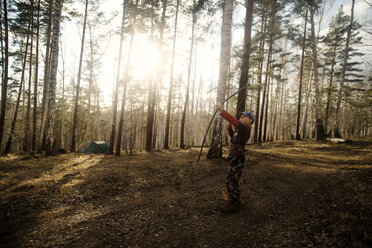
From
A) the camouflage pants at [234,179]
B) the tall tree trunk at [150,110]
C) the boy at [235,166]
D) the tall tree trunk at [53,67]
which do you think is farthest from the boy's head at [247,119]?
the tall tree trunk at [53,67]

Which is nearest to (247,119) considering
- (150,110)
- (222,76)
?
(222,76)

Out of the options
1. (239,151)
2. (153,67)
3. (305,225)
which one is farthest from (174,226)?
(153,67)

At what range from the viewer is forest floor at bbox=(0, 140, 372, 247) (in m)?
2.83

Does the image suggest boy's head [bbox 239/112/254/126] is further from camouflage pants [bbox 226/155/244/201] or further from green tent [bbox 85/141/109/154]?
green tent [bbox 85/141/109/154]

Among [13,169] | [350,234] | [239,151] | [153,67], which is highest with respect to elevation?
[153,67]

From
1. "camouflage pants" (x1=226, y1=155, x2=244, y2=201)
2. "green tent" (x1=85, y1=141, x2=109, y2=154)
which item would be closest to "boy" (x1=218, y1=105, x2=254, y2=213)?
"camouflage pants" (x1=226, y1=155, x2=244, y2=201)

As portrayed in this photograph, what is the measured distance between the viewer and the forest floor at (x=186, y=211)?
9.29 feet

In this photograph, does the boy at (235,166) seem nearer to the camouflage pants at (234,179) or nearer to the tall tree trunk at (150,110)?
the camouflage pants at (234,179)

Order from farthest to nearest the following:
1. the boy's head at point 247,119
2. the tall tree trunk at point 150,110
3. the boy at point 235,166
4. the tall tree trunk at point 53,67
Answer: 1. the tall tree trunk at point 150,110
2. the tall tree trunk at point 53,67
3. the boy's head at point 247,119
4. the boy at point 235,166

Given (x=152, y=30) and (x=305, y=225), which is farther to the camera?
(x=152, y=30)

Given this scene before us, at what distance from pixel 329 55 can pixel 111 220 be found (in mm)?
32675

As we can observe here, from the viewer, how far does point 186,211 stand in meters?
3.97

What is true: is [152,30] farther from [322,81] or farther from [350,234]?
[322,81]

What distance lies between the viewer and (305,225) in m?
2.97
